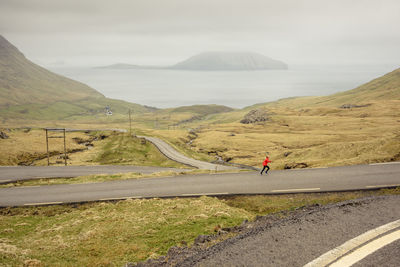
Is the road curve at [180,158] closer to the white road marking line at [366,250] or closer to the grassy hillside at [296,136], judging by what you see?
the grassy hillside at [296,136]

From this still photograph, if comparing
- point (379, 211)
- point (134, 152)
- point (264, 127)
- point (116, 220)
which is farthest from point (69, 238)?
point (264, 127)

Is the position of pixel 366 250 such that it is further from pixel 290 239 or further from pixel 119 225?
pixel 119 225

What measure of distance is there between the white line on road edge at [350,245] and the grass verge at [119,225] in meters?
6.63

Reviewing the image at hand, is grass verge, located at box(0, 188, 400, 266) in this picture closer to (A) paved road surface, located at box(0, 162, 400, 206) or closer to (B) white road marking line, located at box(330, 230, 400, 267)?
(A) paved road surface, located at box(0, 162, 400, 206)

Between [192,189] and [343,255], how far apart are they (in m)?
16.0

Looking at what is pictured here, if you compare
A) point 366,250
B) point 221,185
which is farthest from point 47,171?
point 366,250

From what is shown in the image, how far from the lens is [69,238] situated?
17312 mm

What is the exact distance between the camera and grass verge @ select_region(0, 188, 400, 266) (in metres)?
14.9

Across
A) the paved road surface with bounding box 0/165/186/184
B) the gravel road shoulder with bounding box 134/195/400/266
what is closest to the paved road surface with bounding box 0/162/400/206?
the gravel road shoulder with bounding box 134/195/400/266

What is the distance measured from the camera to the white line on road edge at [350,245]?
34.9 ft

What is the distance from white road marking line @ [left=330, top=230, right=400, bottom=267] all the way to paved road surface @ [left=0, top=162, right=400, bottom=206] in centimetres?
1011

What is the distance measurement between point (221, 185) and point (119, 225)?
10518 mm

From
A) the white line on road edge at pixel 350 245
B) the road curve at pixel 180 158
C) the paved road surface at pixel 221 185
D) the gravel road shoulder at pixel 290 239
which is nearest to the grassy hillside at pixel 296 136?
the road curve at pixel 180 158

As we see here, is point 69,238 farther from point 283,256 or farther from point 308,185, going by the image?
point 308,185
